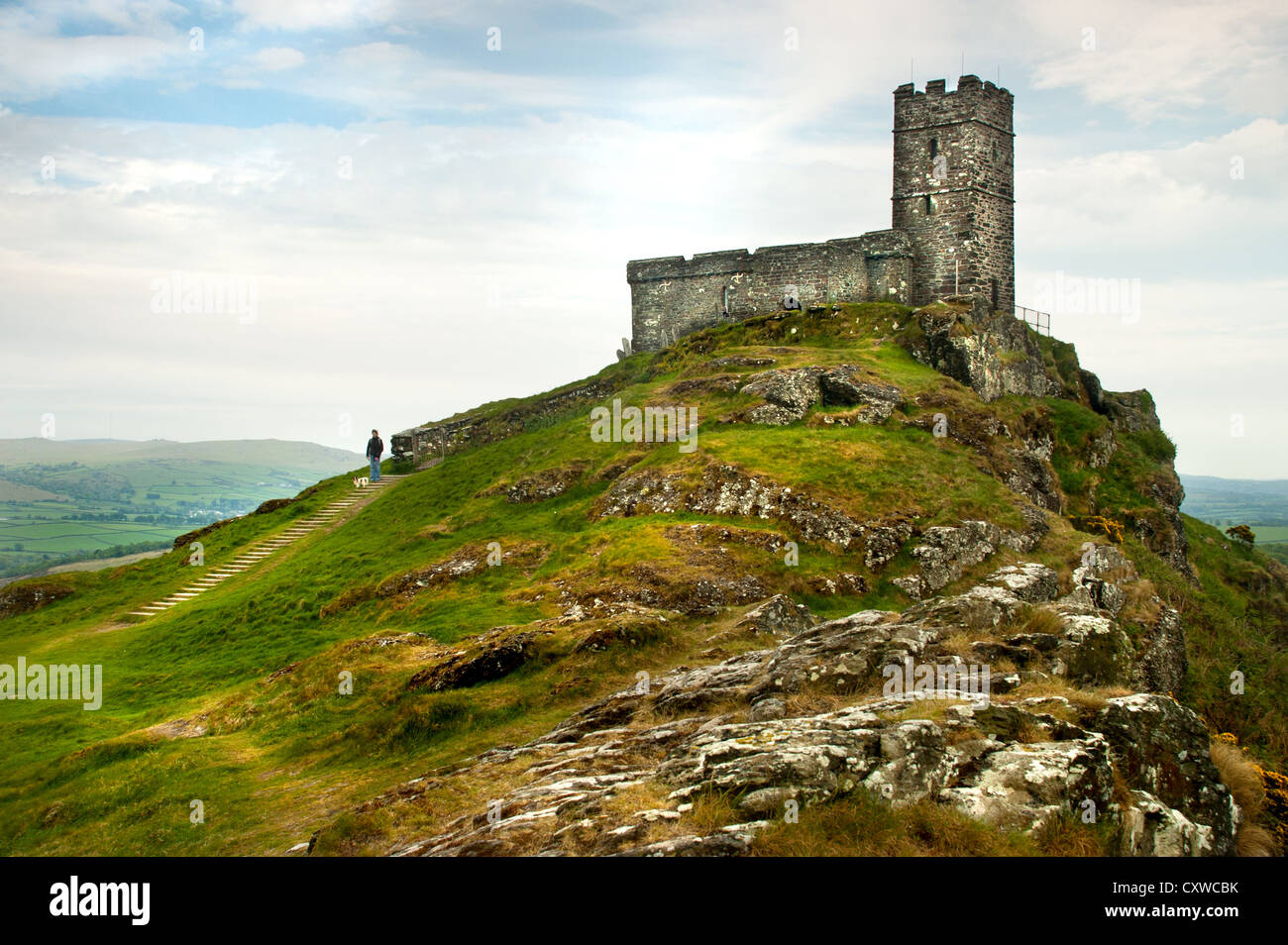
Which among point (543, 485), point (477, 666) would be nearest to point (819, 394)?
point (543, 485)

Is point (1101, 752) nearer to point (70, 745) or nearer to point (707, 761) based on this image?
point (707, 761)

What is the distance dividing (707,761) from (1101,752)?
196 inches

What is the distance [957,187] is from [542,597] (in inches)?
1363

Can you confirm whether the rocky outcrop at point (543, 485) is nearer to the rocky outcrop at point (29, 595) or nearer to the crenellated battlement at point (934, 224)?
the crenellated battlement at point (934, 224)

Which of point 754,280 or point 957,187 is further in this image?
point 754,280

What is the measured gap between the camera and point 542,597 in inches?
1091

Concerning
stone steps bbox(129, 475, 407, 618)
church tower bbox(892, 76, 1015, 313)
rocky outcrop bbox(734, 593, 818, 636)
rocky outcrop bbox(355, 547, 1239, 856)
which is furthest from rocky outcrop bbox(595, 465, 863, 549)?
church tower bbox(892, 76, 1015, 313)

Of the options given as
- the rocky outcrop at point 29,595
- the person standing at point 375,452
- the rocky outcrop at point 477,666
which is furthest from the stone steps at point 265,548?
the rocky outcrop at point 477,666

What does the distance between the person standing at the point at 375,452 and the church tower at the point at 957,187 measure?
96.7ft

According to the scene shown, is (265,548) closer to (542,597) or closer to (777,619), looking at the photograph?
(542,597)

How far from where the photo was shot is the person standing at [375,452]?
4891 cm

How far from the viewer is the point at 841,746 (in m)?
11.7

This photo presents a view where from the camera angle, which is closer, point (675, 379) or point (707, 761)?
point (707, 761)
